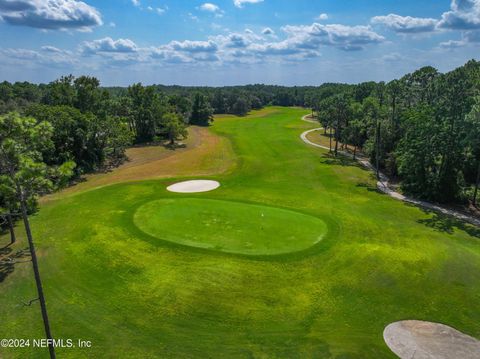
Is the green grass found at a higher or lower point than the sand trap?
Answer: lower

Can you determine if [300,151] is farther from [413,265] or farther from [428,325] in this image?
[428,325]

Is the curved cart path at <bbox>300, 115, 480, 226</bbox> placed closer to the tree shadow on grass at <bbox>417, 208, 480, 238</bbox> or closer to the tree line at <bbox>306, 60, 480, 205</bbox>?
the tree shadow on grass at <bbox>417, 208, 480, 238</bbox>

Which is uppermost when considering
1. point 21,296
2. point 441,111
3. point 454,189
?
point 441,111

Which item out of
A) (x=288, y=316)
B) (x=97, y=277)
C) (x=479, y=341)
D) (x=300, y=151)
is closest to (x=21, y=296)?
(x=97, y=277)

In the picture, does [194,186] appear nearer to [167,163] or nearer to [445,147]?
[167,163]

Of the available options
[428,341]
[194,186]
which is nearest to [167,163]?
[194,186]

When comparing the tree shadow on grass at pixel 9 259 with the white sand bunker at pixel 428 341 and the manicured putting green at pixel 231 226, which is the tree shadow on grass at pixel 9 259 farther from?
the white sand bunker at pixel 428 341

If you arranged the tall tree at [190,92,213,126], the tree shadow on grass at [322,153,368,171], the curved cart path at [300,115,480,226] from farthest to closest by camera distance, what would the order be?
1. the tall tree at [190,92,213,126]
2. the tree shadow on grass at [322,153,368,171]
3. the curved cart path at [300,115,480,226]

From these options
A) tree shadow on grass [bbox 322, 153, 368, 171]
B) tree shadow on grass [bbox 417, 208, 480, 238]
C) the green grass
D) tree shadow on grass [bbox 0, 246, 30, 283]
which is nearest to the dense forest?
tree shadow on grass [bbox 322, 153, 368, 171]
